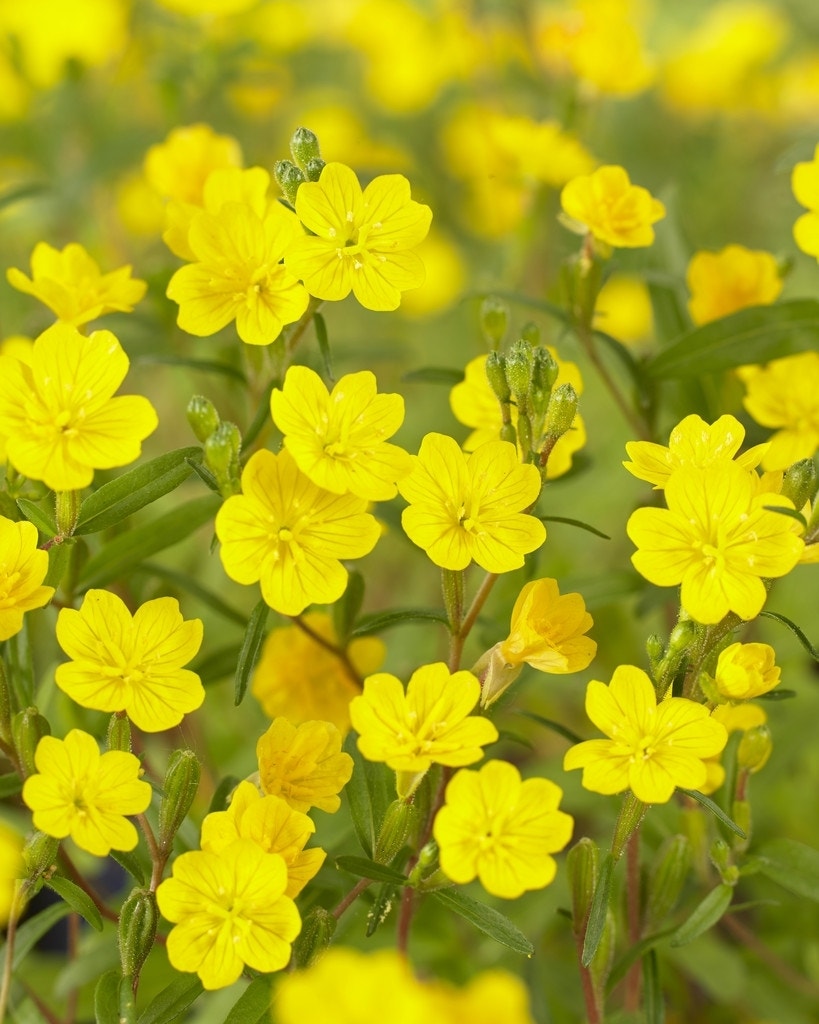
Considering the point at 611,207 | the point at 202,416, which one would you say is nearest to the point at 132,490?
the point at 202,416

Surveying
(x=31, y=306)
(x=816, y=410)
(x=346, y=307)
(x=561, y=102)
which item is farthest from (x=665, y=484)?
(x=346, y=307)

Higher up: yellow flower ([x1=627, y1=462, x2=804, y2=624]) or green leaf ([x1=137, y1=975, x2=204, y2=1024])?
yellow flower ([x1=627, y1=462, x2=804, y2=624])

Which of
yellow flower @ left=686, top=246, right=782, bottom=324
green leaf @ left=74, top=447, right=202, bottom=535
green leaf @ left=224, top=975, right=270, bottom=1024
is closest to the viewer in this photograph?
green leaf @ left=224, top=975, right=270, bottom=1024

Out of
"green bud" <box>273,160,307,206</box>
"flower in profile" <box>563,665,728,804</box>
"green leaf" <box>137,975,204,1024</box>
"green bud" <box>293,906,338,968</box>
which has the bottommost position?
"green leaf" <box>137,975,204,1024</box>

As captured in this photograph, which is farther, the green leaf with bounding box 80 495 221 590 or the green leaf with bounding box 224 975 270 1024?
the green leaf with bounding box 80 495 221 590

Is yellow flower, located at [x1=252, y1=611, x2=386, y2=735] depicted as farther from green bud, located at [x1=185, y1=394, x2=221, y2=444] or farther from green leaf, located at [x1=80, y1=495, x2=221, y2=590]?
green bud, located at [x1=185, y1=394, x2=221, y2=444]

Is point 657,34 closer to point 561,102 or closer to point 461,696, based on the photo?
point 561,102

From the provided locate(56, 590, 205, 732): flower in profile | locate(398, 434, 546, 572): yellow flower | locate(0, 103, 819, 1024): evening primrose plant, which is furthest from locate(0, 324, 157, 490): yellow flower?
locate(398, 434, 546, 572): yellow flower
